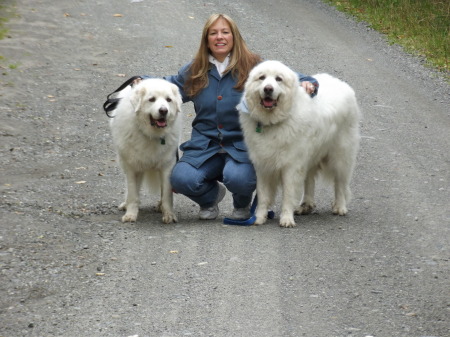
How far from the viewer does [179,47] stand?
13.9 metres

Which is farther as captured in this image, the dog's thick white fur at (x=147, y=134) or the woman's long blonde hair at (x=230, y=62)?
the woman's long blonde hair at (x=230, y=62)

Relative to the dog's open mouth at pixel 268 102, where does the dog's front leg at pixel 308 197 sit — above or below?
below

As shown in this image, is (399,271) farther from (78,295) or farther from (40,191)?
(40,191)

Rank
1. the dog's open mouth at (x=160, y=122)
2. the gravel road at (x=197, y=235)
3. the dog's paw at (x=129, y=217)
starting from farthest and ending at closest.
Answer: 1. the dog's paw at (x=129, y=217)
2. the dog's open mouth at (x=160, y=122)
3. the gravel road at (x=197, y=235)

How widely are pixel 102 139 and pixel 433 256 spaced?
499cm

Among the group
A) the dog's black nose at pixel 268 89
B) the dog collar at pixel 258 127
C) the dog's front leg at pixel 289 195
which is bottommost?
the dog's front leg at pixel 289 195

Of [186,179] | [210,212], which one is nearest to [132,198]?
[186,179]

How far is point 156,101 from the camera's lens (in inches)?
262

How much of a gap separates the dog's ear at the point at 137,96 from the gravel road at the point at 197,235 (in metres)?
1.03

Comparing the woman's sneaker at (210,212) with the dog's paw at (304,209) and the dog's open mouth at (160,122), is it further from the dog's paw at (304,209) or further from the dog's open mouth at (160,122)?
the dog's open mouth at (160,122)

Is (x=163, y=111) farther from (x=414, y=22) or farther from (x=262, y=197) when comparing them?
(x=414, y=22)

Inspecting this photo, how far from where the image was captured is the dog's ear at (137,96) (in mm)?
6676

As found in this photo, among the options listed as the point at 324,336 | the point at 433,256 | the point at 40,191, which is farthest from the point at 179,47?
the point at 324,336

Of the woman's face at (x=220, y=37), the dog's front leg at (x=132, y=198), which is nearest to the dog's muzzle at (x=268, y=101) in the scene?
the woman's face at (x=220, y=37)
